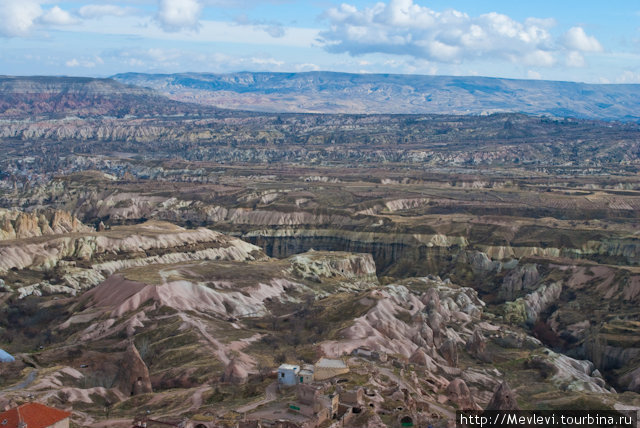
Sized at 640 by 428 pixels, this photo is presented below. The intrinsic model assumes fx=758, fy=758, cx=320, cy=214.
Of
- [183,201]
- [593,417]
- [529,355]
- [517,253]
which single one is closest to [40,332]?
[529,355]

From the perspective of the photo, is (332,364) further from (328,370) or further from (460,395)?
(460,395)

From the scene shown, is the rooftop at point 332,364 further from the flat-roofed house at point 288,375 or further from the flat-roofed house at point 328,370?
the flat-roofed house at point 288,375

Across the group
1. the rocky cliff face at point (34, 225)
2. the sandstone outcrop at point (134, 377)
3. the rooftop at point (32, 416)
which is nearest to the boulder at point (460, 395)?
the sandstone outcrop at point (134, 377)

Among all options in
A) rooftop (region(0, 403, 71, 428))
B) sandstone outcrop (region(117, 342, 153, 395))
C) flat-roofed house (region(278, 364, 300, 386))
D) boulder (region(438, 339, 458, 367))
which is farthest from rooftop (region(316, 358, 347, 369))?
rooftop (region(0, 403, 71, 428))

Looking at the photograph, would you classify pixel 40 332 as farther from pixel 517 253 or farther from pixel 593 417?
pixel 517 253

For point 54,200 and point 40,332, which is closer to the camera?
point 40,332

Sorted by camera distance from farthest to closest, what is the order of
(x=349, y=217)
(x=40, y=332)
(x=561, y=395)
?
(x=349, y=217)
(x=40, y=332)
(x=561, y=395)

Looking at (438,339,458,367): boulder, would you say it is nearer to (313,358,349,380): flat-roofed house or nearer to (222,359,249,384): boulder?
(313,358,349,380): flat-roofed house

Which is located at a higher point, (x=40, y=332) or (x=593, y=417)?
(x=593, y=417)
